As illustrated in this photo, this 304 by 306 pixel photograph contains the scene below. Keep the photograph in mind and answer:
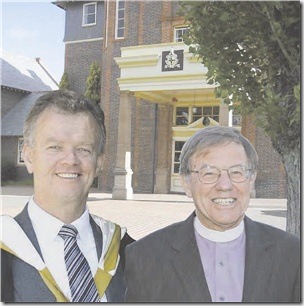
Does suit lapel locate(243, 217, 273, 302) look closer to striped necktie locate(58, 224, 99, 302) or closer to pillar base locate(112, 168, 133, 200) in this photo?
striped necktie locate(58, 224, 99, 302)

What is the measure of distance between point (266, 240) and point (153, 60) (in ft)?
43.7

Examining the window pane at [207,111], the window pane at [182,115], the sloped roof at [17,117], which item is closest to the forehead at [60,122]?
the window pane at [207,111]

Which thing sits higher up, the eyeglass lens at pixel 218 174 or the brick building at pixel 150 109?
the brick building at pixel 150 109

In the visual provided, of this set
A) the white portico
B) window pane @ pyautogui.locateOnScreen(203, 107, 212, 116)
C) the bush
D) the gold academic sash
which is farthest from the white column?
the gold academic sash

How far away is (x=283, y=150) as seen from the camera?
12.7ft

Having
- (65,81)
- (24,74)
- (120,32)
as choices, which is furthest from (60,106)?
(24,74)

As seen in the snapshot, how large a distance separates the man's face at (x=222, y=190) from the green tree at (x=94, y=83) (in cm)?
1917

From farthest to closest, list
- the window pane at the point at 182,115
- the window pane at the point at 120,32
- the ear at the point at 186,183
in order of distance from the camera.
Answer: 1. the window pane at the point at 120,32
2. the window pane at the point at 182,115
3. the ear at the point at 186,183

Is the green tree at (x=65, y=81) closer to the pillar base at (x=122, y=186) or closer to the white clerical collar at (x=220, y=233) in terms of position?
the pillar base at (x=122, y=186)

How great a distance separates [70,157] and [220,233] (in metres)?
0.84

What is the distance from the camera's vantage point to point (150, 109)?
18766 millimetres

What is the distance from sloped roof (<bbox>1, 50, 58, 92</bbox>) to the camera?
79.4ft

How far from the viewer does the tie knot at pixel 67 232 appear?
2.17 meters

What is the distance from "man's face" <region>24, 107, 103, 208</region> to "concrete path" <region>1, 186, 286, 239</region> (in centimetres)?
603
